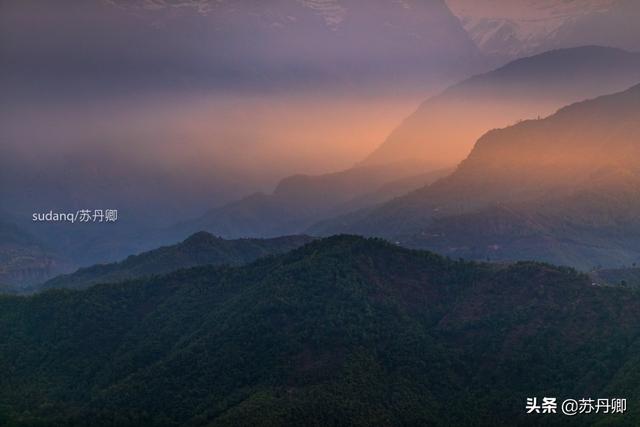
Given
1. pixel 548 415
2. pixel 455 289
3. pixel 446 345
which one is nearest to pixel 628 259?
pixel 455 289

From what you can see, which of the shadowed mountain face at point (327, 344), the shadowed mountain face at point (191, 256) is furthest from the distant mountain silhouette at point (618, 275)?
the shadowed mountain face at point (191, 256)

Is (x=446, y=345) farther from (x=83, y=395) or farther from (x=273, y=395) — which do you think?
(x=83, y=395)

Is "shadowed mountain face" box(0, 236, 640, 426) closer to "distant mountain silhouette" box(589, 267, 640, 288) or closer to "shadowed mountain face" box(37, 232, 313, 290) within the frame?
"distant mountain silhouette" box(589, 267, 640, 288)

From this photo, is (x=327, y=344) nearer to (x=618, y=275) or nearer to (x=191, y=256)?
(x=618, y=275)

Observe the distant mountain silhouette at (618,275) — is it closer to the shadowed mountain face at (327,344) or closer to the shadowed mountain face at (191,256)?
the shadowed mountain face at (327,344)

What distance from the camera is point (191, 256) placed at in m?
172

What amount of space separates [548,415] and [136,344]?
51.8 meters

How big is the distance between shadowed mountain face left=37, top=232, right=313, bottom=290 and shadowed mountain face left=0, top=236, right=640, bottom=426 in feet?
134

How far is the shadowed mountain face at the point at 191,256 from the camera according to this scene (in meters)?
168

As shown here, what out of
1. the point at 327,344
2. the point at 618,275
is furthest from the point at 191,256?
the point at 618,275

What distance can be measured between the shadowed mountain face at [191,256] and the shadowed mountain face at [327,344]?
4095cm

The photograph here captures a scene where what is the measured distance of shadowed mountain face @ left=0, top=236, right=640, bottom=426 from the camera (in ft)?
287

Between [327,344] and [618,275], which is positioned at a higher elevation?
[327,344]

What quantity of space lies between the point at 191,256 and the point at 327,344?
3149 inches
